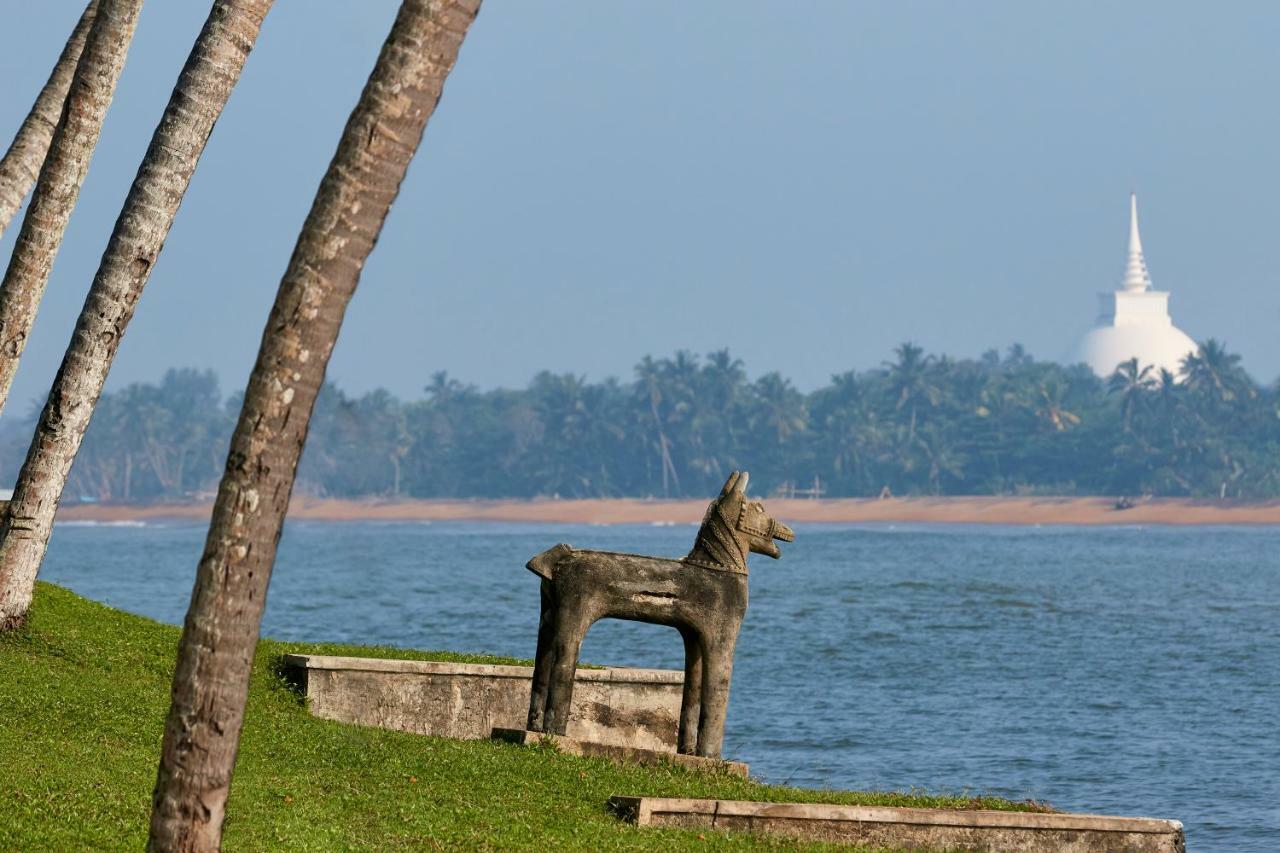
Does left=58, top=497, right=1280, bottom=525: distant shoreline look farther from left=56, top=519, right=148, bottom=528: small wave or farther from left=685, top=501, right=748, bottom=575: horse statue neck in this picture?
left=685, top=501, right=748, bottom=575: horse statue neck

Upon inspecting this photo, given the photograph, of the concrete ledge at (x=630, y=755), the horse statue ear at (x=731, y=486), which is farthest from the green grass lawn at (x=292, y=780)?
the horse statue ear at (x=731, y=486)

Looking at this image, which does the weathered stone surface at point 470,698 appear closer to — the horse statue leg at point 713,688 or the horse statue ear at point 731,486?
the horse statue leg at point 713,688

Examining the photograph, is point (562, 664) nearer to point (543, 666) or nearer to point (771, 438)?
point (543, 666)

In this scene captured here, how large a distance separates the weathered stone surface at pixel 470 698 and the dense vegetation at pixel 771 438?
124069 mm

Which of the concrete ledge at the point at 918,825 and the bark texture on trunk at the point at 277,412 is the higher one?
the bark texture on trunk at the point at 277,412

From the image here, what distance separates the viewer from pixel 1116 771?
29.5 m

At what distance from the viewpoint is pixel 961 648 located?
175 ft

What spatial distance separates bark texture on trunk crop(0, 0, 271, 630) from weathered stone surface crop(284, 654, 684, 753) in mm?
2794

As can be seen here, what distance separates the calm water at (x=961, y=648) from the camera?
95.0 ft

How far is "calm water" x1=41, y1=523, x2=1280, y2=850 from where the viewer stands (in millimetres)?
28953

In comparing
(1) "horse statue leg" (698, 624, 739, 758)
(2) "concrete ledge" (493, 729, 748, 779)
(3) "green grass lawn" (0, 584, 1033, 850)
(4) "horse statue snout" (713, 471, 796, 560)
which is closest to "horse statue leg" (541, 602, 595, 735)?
(2) "concrete ledge" (493, 729, 748, 779)

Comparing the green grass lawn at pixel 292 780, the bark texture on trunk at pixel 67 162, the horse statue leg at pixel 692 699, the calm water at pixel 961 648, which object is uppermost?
the bark texture on trunk at pixel 67 162

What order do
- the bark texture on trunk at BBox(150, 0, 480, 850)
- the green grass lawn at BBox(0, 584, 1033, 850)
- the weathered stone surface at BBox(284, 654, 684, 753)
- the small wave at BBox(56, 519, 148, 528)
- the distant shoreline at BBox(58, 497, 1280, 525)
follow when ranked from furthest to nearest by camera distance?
the small wave at BBox(56, 519, 148, 528)
the distant shoreline at BBox(58, 497, 1280, 525)
the weathered stone surface at BBox(284, 654, 684, 753)
the green grass lawn at BBox(0, 584, 1033, 850)
the bark texture on trunk at BBox(150, 0, 480, 850)

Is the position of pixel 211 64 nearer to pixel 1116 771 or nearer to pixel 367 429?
pixel 1116 771
